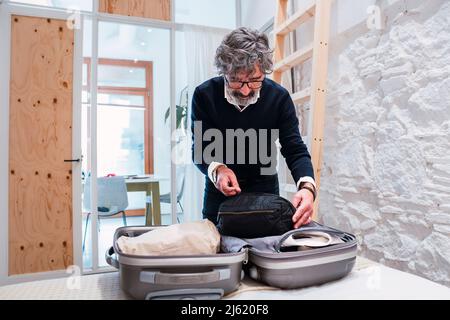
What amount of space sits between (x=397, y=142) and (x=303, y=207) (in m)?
0.71

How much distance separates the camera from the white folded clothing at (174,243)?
0.62m

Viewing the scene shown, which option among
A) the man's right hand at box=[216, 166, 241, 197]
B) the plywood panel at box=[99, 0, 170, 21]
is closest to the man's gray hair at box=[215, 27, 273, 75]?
the man's right hand at box=[216, 166, 241, 197]

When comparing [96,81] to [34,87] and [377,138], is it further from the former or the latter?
[377,138]

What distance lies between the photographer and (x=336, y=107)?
66.1 inches

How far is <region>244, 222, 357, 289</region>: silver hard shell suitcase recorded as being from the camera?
2.00 feet

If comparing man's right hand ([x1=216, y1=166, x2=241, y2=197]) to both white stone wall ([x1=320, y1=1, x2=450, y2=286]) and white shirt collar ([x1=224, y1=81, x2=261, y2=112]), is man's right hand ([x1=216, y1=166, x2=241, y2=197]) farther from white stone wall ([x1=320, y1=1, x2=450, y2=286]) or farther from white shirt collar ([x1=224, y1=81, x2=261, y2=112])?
white stone wall ([x1=320, y1=1, x2=450, y2=286])

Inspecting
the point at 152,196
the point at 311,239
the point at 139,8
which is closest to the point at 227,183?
the point at 311,239

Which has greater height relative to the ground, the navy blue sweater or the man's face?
the man's face

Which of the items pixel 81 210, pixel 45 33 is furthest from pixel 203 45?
pixel 81 210

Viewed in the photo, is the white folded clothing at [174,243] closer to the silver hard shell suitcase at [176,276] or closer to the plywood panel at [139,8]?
the silver hard shell suitcase at [176,276]

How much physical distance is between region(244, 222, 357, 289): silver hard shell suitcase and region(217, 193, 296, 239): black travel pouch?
0.09 m

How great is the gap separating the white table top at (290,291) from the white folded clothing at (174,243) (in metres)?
0.10

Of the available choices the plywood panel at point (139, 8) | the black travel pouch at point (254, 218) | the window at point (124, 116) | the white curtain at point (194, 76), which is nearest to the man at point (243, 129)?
the black travel pouch at point (254, 218)

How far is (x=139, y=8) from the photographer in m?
2.66
